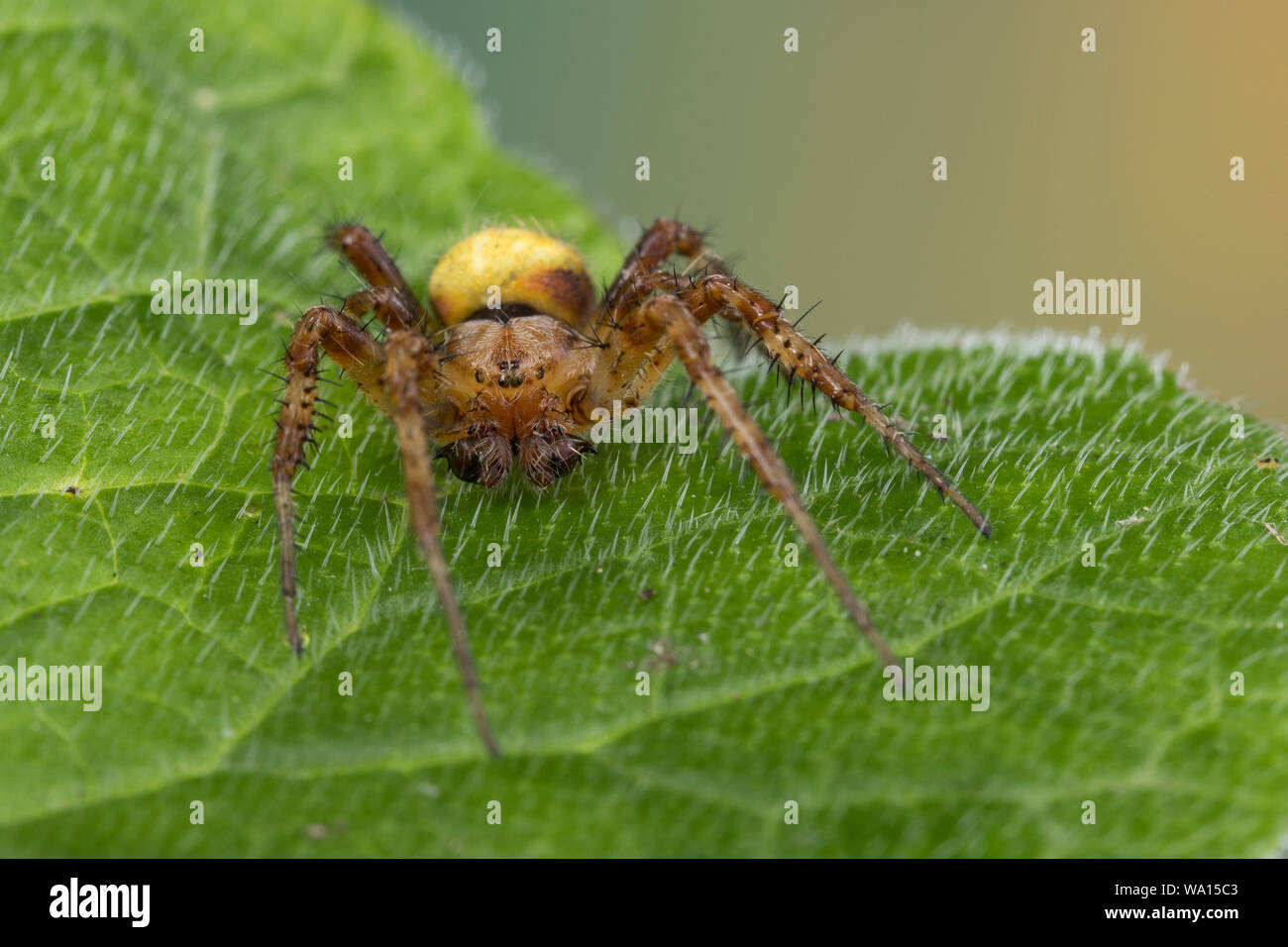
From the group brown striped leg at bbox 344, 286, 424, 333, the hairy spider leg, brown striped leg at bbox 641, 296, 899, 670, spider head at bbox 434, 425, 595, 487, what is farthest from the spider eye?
brown striped leg at bbox 641, 296, 899, 670

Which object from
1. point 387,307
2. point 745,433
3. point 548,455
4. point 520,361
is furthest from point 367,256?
point 745,433

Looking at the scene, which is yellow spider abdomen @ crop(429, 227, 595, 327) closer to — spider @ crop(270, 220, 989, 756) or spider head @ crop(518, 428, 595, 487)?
spider @ crop(270, 220, 989, 756)

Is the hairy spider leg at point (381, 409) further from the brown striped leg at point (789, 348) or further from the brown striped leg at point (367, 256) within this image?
the brown striped leg at point (789, 348)

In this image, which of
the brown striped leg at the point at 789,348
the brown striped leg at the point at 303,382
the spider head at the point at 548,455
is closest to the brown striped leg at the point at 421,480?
the brown striped leg at the point at 303,382

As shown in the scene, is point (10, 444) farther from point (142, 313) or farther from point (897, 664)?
point (897, 664)
